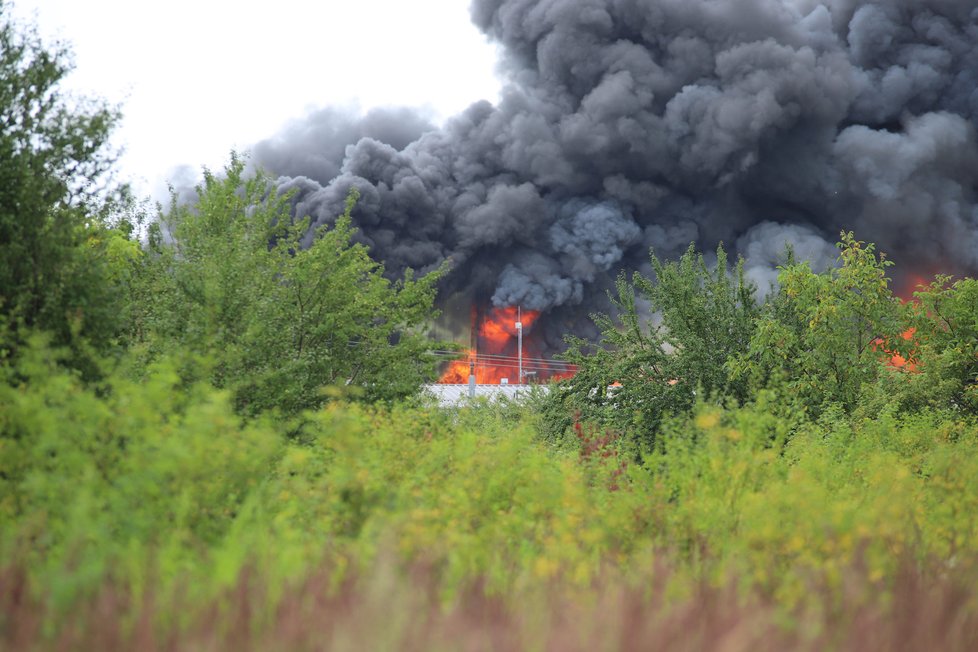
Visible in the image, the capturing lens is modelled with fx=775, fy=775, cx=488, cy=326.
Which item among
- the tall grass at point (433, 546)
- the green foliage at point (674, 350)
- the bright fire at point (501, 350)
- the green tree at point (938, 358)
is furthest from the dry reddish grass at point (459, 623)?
the bright fire at point (501, 350)

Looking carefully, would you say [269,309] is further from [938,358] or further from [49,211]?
[938,358]

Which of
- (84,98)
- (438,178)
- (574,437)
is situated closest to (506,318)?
(438,178)

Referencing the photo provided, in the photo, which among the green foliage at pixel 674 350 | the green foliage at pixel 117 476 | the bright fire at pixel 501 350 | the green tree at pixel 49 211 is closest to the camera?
the green foliage at pixel 117 476

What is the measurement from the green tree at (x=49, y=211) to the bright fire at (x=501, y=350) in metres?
64.1

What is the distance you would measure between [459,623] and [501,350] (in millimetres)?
78408

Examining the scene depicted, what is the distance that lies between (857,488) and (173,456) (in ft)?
22.3

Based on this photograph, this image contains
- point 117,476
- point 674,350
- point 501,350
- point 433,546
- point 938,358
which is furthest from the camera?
point 501,350

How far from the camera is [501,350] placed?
81125 mm

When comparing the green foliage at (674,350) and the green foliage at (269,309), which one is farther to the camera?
the green foliage at (674,350)

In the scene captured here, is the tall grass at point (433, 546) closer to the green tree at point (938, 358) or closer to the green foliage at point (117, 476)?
the green foliage at point (117, 476)

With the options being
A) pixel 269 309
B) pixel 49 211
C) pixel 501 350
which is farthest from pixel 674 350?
pixel 501 350

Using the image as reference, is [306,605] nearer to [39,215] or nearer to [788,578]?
[788,578]

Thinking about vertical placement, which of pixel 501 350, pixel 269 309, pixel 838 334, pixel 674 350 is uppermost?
pixel 501 350

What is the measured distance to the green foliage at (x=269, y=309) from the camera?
10609mm
